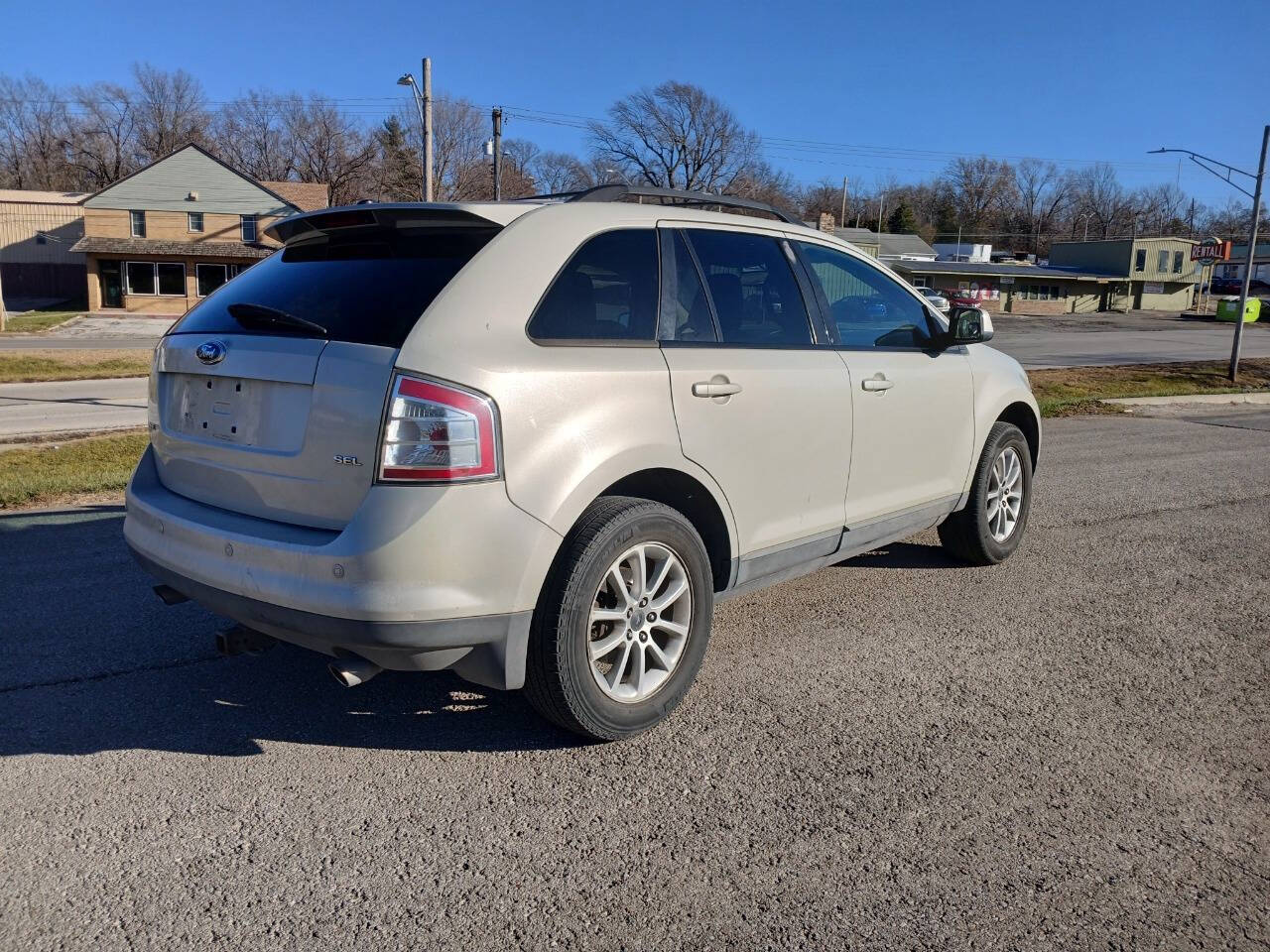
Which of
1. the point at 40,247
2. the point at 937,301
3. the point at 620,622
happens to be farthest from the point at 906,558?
the point at 40,247

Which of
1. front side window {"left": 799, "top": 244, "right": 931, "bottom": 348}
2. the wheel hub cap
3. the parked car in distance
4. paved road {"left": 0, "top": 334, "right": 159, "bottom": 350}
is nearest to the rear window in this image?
the wheel hub cap

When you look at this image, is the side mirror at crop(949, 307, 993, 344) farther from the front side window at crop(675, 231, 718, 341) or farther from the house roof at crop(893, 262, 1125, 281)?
the house roof at crop(893, 262, 1125, 281)

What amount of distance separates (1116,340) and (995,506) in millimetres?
44735

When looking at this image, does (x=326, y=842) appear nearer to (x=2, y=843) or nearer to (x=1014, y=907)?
(x=2, y=843)

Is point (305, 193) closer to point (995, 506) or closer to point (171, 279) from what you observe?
point (171, 279)

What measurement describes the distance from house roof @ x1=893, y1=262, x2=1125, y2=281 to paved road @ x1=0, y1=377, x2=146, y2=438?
187 ft

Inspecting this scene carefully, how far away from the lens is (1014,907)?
2.62 meters

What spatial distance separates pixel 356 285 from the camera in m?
3.34

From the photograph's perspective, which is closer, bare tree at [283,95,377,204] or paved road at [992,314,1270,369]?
paved road at [992,314,1270,369]

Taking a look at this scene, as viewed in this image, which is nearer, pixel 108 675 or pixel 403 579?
pixel 403 579

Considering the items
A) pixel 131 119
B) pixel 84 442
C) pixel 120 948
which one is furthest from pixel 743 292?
pixel 131 119

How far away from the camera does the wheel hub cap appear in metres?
3.40

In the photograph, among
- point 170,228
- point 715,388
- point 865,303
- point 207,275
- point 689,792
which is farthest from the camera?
point 207,275

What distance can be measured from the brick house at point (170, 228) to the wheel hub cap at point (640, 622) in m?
53.9
